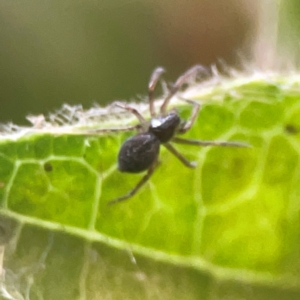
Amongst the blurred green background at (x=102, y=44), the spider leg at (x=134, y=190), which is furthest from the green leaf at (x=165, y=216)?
the blurred green background at (x=102, y=44)

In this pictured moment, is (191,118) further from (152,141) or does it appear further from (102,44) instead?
(102,44)

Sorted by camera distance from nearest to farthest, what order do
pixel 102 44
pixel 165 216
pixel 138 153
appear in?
pixel 165 216, pixel 138 153, pixel 102 44

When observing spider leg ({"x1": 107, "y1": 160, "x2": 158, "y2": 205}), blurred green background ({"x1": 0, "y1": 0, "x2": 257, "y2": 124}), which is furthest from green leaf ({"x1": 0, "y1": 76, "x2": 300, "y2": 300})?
blurred green background ({"x1": 0, "y1": 0, "x2": 257, "y2": 124})

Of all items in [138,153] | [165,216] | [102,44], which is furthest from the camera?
[102,44]

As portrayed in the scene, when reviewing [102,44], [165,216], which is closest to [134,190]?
[165,216]

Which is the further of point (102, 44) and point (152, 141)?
point (102, 44)

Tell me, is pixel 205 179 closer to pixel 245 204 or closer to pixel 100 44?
pixel 245 204

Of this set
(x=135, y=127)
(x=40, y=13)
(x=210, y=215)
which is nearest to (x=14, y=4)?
(x=40, y=13)

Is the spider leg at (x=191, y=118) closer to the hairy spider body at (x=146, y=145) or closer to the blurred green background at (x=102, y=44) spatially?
the hairy spider body at (x=146, y=145)
